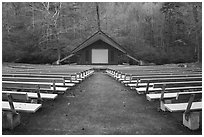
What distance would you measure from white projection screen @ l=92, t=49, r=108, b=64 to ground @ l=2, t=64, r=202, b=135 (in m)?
21.4

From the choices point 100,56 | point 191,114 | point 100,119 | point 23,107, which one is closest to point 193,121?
point 191,114

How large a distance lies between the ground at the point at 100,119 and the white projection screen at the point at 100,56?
70.2 ft

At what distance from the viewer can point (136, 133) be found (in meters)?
3.42

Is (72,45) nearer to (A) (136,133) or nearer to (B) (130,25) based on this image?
(B) (130,25)

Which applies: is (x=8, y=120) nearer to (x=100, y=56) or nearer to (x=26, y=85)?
(x=26, y=85)

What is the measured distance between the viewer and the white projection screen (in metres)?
26.9

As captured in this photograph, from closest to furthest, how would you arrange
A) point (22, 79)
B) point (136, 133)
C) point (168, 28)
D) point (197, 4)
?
point (136, 133) → point (22, 79) → point (197, 4) → point (168, 28)

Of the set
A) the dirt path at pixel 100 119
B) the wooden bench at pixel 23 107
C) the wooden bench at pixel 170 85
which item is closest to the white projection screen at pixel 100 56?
the wooden bench at pixel 170 85

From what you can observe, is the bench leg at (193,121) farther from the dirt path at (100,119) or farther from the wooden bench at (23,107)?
the wooden bench at (23,107)

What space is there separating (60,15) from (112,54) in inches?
391

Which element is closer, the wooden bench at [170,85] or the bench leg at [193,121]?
the bench leg at [193,121]

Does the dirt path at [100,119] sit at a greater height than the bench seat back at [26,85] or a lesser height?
lesser

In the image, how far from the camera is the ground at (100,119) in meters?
3.49

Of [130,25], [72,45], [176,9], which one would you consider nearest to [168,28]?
[176,9]
